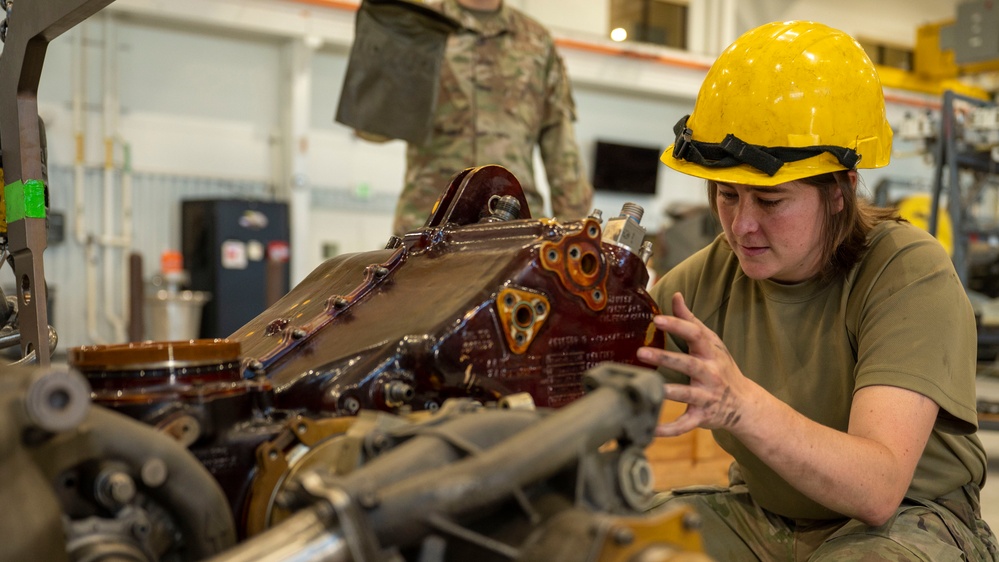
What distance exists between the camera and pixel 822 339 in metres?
1.69

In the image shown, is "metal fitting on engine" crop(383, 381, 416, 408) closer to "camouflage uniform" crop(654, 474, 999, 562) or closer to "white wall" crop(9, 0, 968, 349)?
"camouflage uniform" crop(654, 474, 999, 562)

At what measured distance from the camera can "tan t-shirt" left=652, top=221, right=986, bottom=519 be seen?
4.83 feet

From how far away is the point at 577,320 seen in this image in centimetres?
131

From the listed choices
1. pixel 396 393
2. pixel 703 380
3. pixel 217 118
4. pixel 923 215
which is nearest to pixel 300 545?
pixel 396 393

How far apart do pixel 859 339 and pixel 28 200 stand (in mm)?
1354

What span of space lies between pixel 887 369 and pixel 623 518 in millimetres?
761

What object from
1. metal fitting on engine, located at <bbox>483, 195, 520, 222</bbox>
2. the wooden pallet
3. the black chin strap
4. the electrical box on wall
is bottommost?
the wooden pallet

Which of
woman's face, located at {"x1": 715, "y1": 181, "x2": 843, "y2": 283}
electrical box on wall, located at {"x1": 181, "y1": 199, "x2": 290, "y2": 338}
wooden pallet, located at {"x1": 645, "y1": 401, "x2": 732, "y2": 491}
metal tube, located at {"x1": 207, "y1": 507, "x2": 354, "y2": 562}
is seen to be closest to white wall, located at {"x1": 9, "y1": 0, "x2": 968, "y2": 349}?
electrical box on wall, located at {"x1": 181, "y1": 199, "x2": 290, "y2": 338}

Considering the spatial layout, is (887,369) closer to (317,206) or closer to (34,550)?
(34,550)

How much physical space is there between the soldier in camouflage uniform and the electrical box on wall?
6.01 meters

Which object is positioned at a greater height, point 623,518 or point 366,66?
point 366,66

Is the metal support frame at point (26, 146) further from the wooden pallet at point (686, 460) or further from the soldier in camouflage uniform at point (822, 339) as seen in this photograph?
the wooden pallet at point (686, 460)

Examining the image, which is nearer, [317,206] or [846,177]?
[846,177]

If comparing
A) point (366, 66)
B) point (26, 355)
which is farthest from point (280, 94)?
point (26, 355)
